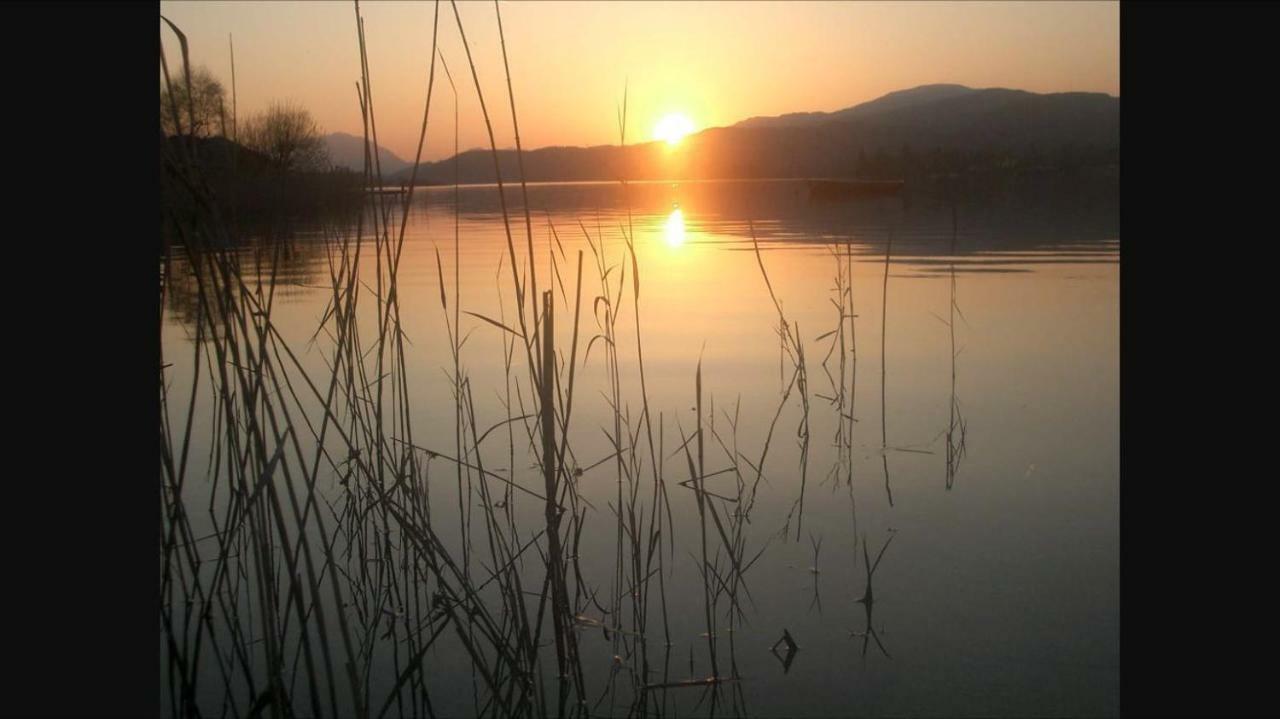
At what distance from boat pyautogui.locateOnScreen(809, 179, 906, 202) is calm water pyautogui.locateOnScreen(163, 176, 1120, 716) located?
1363cm

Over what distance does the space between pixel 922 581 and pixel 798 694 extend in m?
0.47

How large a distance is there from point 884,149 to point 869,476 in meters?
39.8

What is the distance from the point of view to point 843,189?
2003 cm

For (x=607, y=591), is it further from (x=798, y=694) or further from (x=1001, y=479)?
(x=1001, y=479)

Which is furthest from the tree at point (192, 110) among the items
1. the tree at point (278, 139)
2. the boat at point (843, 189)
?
the boat at point (843, 189)

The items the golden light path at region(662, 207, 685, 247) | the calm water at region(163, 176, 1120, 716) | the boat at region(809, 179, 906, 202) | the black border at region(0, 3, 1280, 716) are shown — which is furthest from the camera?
the boat at region(809, 179, 906, 202)

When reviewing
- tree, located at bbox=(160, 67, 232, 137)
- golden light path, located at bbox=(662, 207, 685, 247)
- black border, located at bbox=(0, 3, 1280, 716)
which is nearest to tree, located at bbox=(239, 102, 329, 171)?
tree, located at bbox=(160, 67, 232, 137)

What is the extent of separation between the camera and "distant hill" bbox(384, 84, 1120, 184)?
3.19 m

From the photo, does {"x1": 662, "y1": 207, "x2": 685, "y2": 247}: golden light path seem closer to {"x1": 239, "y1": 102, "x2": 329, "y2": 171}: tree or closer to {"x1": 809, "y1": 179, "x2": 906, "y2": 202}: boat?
{"x1": 809, "y1": 179, "x2": 906, "y2": 202}: boat

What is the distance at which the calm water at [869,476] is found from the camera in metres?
1.59

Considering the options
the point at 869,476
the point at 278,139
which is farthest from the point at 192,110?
the point at 869,476
